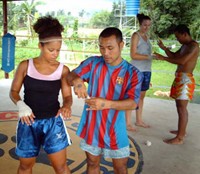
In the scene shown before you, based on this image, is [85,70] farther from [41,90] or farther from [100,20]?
[100,20]

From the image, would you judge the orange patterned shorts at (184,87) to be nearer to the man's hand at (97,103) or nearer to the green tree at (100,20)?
the man's hand at (97,103)

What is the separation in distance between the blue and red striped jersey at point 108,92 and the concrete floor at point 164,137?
38.6 inches

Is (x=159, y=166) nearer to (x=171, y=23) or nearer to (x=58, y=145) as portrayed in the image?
(x=58, y=145)

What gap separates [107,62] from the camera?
66.2 inches

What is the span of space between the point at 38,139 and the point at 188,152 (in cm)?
190

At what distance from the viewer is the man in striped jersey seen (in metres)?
1.64

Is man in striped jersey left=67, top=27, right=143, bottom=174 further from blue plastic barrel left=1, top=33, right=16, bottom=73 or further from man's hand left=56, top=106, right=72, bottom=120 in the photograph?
blue plastic barrel left=1, top=33, right=16, bottom=73

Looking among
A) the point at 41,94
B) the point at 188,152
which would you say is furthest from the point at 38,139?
the point at 188,152

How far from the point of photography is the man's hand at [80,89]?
62.5 inches

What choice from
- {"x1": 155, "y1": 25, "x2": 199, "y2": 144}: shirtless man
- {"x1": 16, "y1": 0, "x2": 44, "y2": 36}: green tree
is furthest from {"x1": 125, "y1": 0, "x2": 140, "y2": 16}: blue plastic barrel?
{"x1": 16, "y1": 0, "x2": 44, "y2": 36}: green tree

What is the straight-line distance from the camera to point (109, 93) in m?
1.72

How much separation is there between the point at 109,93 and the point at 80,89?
213 mm

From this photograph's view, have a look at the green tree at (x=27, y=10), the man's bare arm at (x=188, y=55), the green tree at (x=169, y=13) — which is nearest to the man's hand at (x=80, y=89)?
the man's bare arm at (x=188, y=55)

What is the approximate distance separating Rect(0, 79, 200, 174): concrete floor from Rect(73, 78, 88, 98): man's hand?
1.31 meters
